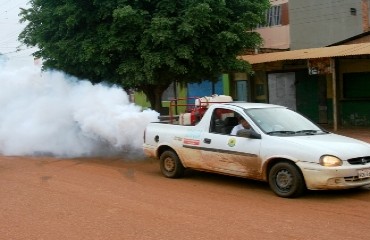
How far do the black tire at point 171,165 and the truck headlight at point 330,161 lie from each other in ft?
10.4

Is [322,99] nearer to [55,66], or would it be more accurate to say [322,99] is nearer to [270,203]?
[55,66]

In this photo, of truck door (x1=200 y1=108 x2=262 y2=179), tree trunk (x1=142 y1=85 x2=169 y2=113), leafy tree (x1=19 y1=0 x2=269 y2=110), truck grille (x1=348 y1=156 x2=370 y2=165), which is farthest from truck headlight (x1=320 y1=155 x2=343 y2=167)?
tree trunk (x1=142 y1=85 x2=169 y2=113)

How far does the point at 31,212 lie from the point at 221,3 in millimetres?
8218

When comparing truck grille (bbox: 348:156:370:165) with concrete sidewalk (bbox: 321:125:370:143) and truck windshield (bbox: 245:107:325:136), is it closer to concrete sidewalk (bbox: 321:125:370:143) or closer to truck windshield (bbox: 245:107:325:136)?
truck windshield (bbox: 245:107:325:136)

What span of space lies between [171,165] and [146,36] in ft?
14.8

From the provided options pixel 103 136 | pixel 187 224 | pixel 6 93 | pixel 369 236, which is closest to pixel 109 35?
pixel 103 136

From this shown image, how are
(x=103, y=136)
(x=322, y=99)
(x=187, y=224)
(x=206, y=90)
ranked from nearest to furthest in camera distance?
(x=187, y=224) < (x=103, y=136) < (x=322, y=99) < (x=206, y=90)

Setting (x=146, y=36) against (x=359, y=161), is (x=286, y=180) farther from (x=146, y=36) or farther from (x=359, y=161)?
(x=146, y=36)

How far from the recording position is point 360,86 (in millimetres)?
18422

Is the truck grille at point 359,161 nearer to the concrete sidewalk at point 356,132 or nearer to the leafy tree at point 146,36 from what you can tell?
the leafy tree at point 146,36

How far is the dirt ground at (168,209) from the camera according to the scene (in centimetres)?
561

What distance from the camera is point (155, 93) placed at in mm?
15969

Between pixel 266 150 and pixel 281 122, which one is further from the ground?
pixel 281 122

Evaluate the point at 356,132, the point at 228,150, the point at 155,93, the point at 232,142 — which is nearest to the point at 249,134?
the point at 232,142
